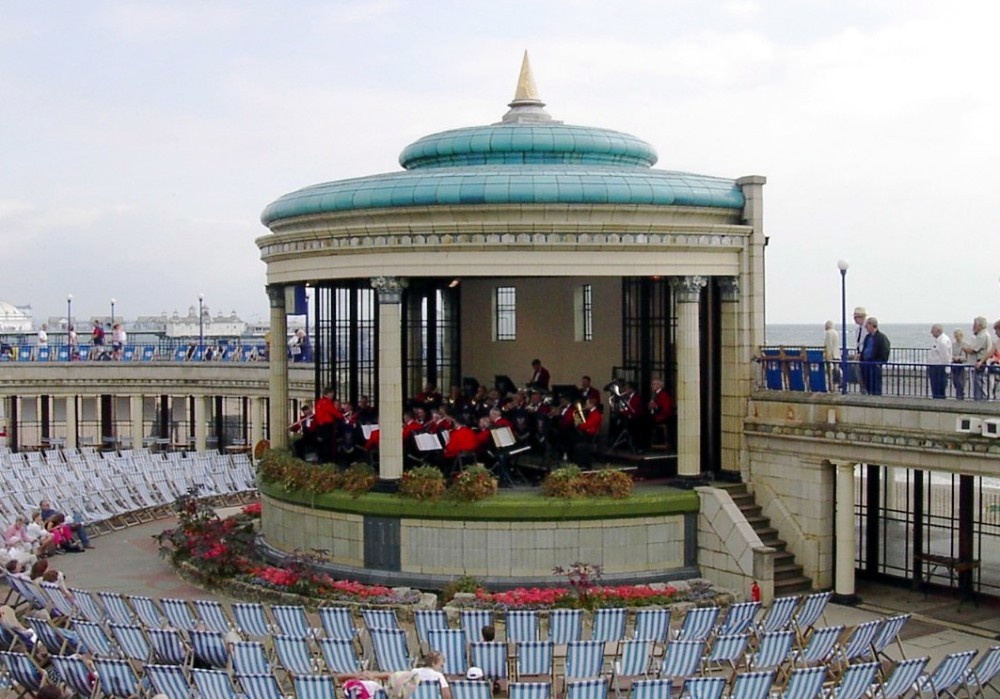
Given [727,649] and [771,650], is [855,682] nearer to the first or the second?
[771,650]

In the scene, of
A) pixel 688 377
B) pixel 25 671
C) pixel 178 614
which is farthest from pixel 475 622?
pixel 688 377

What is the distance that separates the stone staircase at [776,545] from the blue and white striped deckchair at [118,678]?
11.5 meters

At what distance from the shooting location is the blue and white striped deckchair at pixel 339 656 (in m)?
13.4

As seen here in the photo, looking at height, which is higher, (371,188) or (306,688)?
(371,188)

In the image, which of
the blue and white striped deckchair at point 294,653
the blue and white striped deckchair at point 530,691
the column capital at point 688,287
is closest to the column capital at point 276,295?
the column capital at point 688,287

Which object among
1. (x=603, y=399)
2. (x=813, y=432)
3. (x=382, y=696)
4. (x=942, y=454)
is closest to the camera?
(x=382, y=696)

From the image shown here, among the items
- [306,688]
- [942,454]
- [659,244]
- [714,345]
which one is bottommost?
[306,688]

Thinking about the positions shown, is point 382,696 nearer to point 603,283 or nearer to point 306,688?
point 306,688

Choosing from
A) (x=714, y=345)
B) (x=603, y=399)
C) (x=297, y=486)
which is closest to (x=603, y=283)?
(x=603, y=399)

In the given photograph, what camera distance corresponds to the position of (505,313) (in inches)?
1137

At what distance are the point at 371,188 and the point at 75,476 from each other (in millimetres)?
13303

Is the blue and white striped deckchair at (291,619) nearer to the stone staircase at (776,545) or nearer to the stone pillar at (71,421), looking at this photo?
the stone staircase at (776,545)

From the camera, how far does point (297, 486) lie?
21828 millimetres

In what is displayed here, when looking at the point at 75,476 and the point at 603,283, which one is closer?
the point at 603,283
